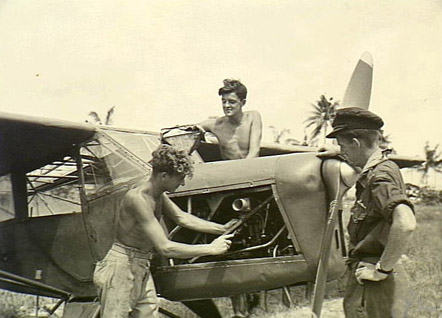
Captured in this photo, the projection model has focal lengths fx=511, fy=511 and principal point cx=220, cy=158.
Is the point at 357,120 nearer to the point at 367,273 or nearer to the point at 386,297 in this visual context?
the point at 367,273

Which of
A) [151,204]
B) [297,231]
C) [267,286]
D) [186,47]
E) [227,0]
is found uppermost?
[227,0]

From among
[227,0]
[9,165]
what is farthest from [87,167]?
[227,0]

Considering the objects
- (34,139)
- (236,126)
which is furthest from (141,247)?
(34,139)

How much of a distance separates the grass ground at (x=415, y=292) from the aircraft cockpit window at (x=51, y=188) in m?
1.78

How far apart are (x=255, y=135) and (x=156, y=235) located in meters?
1.64

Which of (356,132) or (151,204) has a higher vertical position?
(356,132)

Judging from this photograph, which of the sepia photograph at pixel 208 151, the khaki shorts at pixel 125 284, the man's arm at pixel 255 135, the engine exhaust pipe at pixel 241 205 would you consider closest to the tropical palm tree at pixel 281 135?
the sepia photograph at pixel 208 151

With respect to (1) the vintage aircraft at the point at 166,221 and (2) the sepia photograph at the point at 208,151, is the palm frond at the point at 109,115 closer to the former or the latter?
(2) the sepia photograph at the point at 208,151

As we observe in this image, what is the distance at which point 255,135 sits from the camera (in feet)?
15.1

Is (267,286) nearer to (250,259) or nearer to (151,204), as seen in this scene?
(250,259)

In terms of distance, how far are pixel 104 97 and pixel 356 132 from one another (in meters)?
2.72

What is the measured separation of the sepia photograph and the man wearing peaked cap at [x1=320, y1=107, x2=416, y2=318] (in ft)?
0.04

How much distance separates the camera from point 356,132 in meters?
2.99

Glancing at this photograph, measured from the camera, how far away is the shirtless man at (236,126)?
461 centimetres
